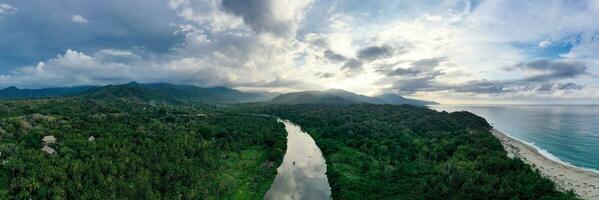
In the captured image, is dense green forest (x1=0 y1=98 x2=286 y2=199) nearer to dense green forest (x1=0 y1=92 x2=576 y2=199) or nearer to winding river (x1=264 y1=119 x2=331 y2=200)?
dense green forest (x1=0 y1=92 x2=576 y2=199)

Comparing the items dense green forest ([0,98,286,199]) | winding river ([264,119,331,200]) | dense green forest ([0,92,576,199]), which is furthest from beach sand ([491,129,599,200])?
dense green forest ([0,98,286,199])

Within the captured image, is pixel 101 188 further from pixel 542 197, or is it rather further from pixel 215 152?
pixel 542 197

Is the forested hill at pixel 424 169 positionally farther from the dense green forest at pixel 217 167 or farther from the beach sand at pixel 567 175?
the beach sand at pixel 567 175

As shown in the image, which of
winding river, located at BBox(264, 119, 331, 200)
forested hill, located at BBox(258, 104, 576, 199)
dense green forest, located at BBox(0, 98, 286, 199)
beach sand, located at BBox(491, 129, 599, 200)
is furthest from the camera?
winding river, located at BBox(264, 119, 331, 200)

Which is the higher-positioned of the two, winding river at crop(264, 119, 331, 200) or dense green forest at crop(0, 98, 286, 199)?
dense green forest at crop(0, 98, 286, 199)

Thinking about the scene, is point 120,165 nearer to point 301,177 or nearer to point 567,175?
point 301,177

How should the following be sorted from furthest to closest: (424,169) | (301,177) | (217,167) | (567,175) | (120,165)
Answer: (301,177)
(217,167)
(424,169)
(567,175)
(120,165)

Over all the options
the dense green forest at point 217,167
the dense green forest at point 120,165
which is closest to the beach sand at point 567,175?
→ the dense green forest at point 217,167

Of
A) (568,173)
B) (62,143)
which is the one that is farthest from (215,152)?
(568,173)

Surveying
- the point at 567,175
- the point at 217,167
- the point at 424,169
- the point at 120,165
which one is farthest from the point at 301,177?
the point at 567,175
